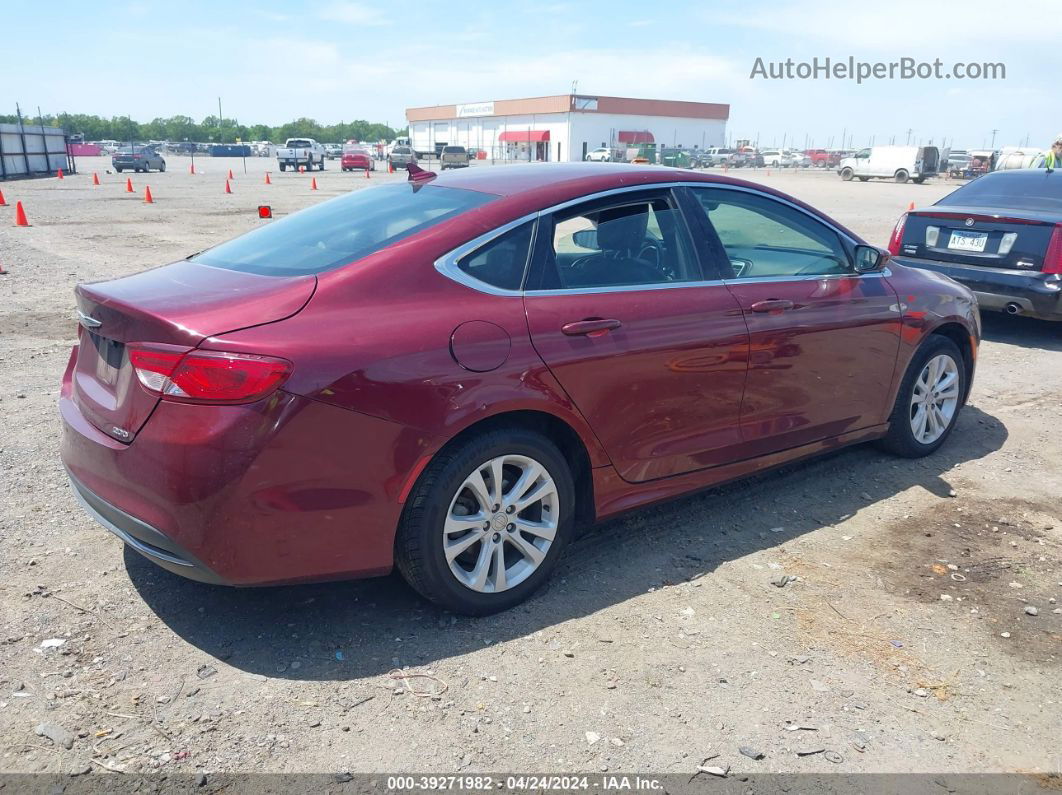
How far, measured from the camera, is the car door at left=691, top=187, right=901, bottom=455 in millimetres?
4105

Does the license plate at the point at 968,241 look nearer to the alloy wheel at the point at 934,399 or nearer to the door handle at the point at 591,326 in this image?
the alloy wheel at the point at 934,399

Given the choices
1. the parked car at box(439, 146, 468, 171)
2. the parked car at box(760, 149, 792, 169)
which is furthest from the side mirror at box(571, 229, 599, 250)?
the parked car at box(760, 149, 792, 169)

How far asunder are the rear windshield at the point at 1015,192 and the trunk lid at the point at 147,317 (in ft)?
26.1

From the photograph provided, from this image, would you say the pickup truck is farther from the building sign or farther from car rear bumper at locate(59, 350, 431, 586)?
car rear bumper at locate(59, 350, 431, 586)

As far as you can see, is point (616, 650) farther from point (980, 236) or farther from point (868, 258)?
point (980, 236)

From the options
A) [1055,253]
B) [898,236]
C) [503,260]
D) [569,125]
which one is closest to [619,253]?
[503,260]

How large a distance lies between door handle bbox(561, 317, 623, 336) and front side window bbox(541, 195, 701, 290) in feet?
0.55

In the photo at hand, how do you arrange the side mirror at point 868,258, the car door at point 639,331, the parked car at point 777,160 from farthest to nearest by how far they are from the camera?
the parked car at point 777,160
the side mirror at point 868,258
the car door at point 639,331

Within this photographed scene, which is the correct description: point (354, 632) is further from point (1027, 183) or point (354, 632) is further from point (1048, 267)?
point (1027, 183)

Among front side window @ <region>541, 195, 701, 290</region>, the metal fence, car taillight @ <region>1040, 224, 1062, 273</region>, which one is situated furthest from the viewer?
the metal fence

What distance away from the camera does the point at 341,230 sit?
12.0 ft

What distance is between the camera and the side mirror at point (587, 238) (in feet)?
12.3

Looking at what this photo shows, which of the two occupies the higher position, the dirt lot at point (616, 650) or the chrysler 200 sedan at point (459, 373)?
the chrysler 200 sedan at point (459, 373)

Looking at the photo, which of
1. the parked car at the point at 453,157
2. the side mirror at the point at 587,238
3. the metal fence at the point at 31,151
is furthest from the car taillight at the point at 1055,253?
the parked car at the point at 453,157
